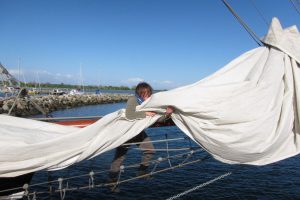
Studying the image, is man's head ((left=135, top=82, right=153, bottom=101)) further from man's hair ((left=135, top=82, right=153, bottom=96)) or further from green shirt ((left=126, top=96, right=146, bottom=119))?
green shirt ((left=126, top=96, right=146, bottom=119))

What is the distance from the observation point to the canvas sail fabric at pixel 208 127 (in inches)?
167

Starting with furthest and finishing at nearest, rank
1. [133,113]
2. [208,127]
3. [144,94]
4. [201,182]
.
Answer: [201,182] → [144,94] → [133,113] → [208,127]

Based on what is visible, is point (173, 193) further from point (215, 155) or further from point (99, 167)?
point (215, 155)

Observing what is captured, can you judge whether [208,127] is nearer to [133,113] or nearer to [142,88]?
[133,113]

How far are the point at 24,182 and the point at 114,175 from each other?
55.6 inches

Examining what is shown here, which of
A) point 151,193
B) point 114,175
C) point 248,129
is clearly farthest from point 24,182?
point 151,193

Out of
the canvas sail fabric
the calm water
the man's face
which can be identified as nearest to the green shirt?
the canvas sail fabric

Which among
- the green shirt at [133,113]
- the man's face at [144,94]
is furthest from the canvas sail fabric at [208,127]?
the man's face at [144,94]

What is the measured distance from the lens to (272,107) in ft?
15.6

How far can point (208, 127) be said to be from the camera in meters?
4.57

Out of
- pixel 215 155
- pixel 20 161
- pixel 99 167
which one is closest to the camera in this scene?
pixel 20 161

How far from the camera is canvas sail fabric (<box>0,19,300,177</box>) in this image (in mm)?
4254

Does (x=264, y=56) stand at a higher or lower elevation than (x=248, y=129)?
higher

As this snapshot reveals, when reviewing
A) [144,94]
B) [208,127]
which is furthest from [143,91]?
[208,127]
